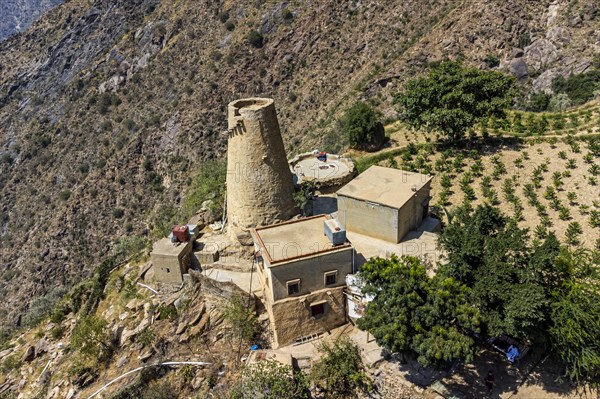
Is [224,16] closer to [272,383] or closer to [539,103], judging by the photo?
[539,103]

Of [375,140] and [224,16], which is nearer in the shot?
[375,140]

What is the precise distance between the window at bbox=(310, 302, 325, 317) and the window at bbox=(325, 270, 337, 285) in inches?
36.4

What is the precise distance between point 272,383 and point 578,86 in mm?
44570

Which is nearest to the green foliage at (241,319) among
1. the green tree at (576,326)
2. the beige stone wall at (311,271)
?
the beige stone wall at (311,271)

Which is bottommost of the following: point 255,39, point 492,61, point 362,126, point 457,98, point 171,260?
point 492,61

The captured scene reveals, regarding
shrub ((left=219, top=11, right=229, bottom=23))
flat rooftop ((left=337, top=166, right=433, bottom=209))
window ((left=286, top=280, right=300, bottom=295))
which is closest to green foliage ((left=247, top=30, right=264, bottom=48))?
shrub ((left=219, top=11, right=229, bottom=23))

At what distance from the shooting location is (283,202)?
72.3ft

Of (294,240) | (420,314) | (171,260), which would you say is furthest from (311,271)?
(171,260)

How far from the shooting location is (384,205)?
20062 mm

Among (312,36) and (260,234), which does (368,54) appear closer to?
(312,36)

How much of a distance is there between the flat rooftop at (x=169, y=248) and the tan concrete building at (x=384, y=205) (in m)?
7.81

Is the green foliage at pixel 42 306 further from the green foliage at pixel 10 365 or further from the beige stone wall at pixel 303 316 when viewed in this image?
the beige stone wall at pixel 303 316

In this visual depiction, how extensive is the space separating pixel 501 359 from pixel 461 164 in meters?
16.4

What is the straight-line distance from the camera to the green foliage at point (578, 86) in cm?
4194
